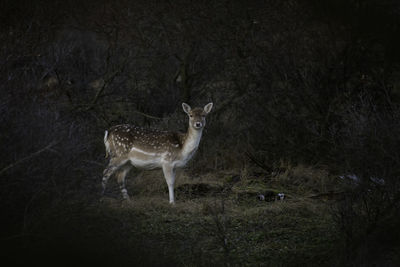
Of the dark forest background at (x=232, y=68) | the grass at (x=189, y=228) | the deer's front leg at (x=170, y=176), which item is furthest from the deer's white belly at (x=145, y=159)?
the dark forest background at (x=232, y=68)

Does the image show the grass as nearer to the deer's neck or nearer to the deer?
the deer

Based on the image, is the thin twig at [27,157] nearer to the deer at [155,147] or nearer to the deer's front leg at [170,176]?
the deer at [155,147]

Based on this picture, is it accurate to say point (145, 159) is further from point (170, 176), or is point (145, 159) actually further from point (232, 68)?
point (232, 68)

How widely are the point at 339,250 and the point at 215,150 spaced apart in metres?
5.39

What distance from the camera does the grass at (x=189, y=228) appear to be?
4.88 meters

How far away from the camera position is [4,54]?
6184 mm

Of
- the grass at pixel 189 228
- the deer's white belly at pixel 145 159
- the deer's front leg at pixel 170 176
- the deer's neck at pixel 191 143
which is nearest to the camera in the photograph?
the grass at pixel 189 228

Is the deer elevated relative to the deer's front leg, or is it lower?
elevated

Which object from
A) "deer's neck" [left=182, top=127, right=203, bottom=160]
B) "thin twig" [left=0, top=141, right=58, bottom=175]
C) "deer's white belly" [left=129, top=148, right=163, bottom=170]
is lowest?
"deer's white belly" [left=129, top=148, right=163, bottom=170]

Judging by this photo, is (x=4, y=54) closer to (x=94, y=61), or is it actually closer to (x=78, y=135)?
(x=78, y=135)

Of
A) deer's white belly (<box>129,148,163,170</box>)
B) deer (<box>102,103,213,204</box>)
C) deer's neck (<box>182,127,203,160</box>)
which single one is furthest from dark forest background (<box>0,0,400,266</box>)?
deer's neck (<box>182,127,203,160</box>)

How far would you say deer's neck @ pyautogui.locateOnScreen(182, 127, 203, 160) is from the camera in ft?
29.2

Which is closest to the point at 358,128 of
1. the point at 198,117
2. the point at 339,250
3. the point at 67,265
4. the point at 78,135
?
the point at 339,250

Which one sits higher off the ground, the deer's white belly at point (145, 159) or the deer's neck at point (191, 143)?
the deer's neck at point (191, 143)
